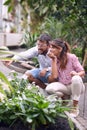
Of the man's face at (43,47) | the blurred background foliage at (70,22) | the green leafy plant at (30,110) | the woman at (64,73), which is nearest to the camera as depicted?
the green leafy plant at (30,110)

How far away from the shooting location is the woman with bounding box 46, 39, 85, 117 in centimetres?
462

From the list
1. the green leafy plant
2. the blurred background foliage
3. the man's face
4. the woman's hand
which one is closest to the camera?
the green leafy plant

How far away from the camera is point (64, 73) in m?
4.84

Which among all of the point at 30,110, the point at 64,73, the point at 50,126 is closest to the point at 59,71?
the point at 64,73

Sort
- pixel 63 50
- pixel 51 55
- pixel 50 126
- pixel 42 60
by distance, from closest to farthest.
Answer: pixel 50 126 → pixel 51 55 → pixel 63 50 → pixel 42 60

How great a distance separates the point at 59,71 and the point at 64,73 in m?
0.07

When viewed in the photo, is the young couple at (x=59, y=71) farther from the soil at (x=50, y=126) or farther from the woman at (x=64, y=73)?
the soil at (x=50, y=126)

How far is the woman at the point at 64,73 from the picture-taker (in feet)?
15.2

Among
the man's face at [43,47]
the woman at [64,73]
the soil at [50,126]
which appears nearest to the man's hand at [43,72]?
the woman at [64,73]

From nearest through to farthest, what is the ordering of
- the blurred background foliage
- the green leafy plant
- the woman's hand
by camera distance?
the green leafy plant
the woman's hand
the blurred background foliage

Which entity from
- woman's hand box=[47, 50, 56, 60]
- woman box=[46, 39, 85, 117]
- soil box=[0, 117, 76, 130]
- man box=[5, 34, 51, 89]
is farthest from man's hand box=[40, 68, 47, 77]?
soil box=[0, 117, 76, 130]

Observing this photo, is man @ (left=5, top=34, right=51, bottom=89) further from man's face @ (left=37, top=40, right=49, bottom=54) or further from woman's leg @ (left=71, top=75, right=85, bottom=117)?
woman's leg @ (left=71, top=75, right=85, bottom=117)

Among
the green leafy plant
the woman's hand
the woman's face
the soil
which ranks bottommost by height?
the soil

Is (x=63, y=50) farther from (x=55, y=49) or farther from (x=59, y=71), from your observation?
(x=59, y=71)
